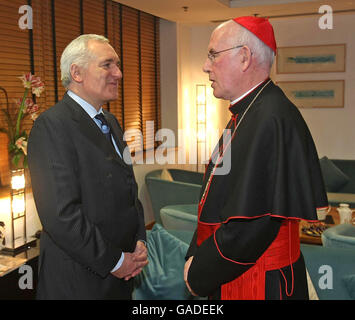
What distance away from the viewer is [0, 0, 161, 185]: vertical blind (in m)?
3.27

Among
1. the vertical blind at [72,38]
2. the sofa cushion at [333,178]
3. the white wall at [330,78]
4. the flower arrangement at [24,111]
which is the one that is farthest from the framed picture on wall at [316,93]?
the flower arrangement at [24,111]

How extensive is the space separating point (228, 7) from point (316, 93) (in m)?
2.03

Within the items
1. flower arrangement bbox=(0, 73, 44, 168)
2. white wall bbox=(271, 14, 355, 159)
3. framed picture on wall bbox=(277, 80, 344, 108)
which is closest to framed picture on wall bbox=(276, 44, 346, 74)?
white wall bbox=(271, 14, 355, 159)

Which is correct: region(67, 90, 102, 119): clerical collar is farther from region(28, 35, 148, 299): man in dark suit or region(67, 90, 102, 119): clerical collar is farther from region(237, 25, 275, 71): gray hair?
region(237, 25, 275, 71): gray hair

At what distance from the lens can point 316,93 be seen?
6.09 meters

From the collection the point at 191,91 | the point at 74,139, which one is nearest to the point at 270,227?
the point at 74,139

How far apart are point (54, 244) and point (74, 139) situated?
1.48 feet

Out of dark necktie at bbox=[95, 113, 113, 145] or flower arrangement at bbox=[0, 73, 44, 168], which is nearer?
dark necktie at bbox=[95, 113, 113, 145]

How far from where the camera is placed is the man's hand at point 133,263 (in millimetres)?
1744

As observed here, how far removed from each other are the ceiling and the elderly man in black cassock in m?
3.35

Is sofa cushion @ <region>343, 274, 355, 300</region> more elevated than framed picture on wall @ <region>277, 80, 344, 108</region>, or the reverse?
framed picture on wall @ <region>277, 80, 344, 108</region>

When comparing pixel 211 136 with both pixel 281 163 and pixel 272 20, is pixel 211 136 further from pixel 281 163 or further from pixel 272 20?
pixel 281 163

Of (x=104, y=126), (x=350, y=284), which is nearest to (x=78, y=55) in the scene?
(x=104, y=126)

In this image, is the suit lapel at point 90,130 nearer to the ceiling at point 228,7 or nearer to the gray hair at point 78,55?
the gray hair at point 78,55
